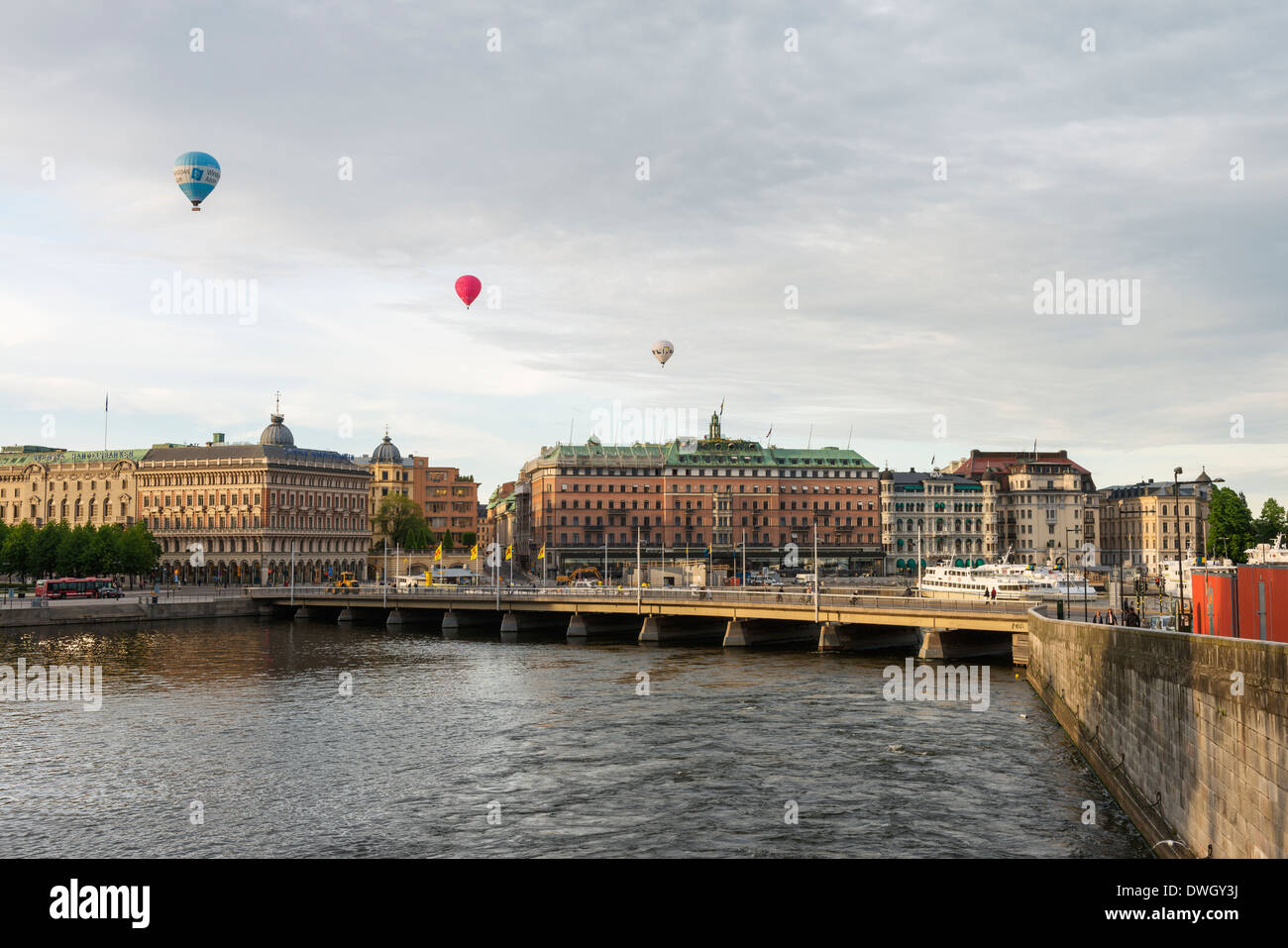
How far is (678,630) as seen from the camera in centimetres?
10181

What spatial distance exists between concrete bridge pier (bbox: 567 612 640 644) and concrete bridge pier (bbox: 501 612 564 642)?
3.80 metres

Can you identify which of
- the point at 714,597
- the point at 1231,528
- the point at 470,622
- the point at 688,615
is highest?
the point at 1231,528

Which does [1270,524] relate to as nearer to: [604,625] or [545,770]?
[604,625]

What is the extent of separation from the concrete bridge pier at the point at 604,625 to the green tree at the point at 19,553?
8863 centimetres

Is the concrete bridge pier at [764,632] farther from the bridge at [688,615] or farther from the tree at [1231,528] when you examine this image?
the tree at [1231,528]

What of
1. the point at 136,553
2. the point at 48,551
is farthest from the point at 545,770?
the point at 48,551

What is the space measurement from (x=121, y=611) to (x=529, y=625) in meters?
45.5

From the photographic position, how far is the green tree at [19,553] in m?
152

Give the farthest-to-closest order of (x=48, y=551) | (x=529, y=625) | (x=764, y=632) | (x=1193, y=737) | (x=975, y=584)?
1. (x=48, y=551)
2. (x=529, y=625)
3. (x=975, y=584)
4. (x=764, y=632)
5. (x=1193, y=737)

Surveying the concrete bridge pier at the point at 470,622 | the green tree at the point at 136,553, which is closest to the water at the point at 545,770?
the concrete bridge pier at the point at 470,622

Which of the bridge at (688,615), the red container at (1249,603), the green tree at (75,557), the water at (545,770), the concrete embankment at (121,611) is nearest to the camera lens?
the red container at (1249,603)

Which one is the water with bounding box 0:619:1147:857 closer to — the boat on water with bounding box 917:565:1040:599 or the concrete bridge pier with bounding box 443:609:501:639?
the boat on water with bounding box 917:565:1040:599
